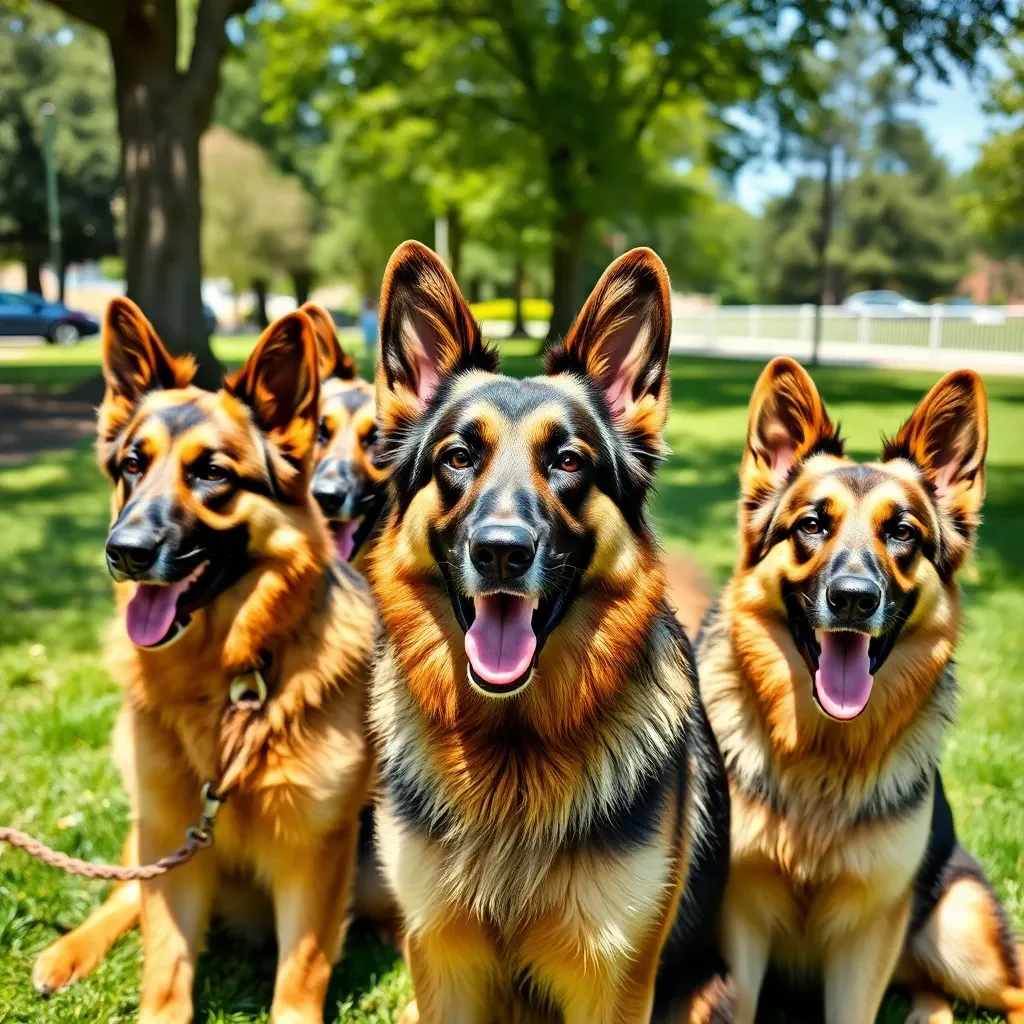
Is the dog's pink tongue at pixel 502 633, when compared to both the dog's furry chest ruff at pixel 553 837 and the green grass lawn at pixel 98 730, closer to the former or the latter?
the dog's furry chest ruff at pixel 553 837

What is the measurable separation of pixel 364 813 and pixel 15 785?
2207 mm

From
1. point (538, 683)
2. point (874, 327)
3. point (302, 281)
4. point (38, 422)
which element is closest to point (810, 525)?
point (538, 683)

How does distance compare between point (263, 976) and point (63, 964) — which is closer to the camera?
point (63, 964)

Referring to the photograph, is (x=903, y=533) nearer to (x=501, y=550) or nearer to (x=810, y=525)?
(x=810, y=525)

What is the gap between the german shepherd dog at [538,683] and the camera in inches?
96.8

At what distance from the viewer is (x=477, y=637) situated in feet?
7.80

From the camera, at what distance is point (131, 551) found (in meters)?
2.79

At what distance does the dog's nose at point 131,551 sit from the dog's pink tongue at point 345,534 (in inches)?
67.7

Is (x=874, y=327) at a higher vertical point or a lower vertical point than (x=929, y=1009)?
higher

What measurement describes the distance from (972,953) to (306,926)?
92.9 inches

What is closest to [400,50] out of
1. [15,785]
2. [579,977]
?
[15,785]

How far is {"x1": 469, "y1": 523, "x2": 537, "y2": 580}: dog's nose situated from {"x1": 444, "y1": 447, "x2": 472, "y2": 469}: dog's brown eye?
33 centimetres

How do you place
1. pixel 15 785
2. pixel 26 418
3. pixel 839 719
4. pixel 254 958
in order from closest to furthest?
pixel 839 719, pixel 254 958, pixel 15 785, pixel 26 418

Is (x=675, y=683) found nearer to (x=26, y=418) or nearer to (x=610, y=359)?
(x=610, y=359)
